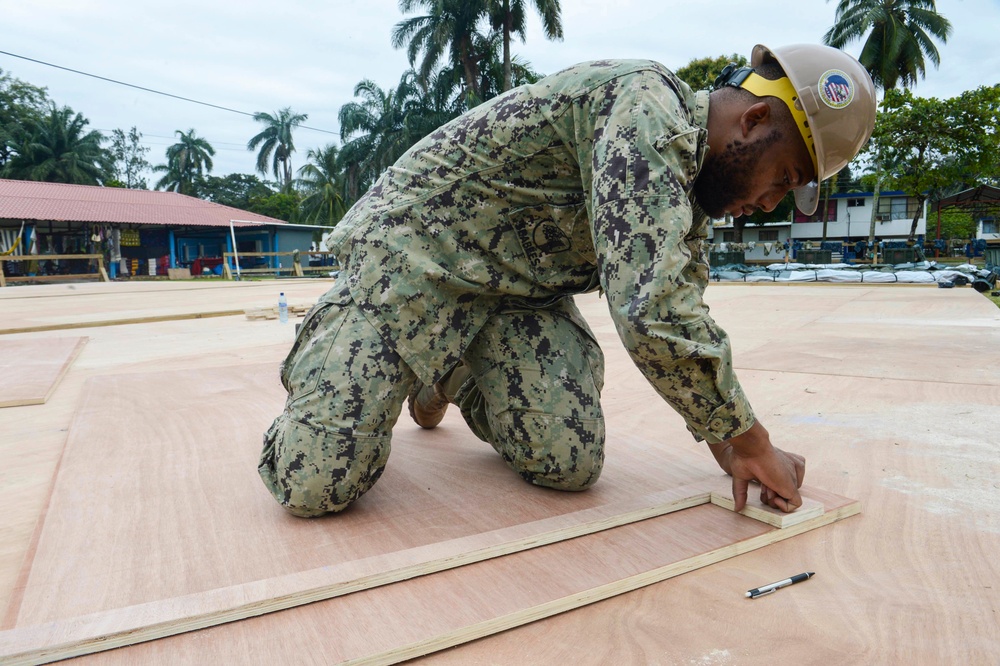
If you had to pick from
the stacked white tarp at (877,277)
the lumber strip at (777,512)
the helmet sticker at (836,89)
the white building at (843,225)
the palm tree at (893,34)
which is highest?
the palm tree at (893,34)

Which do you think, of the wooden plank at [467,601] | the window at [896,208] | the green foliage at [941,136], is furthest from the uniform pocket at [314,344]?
the window at [896,208]

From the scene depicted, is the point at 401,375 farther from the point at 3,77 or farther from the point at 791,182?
the point at 3,77

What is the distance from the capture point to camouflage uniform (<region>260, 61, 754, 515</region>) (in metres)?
1.28

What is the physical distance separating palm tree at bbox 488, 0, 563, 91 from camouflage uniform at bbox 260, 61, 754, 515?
22.3 m

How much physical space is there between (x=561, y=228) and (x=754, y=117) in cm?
47

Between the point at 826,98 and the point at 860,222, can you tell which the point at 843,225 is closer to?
the point at 860,222

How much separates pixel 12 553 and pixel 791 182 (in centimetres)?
184

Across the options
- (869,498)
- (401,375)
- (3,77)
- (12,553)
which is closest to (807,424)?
(869,498)

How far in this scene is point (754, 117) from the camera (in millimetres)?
1377

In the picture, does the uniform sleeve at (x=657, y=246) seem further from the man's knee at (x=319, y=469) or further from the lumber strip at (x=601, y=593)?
the man's knee at (x=319, y=469)

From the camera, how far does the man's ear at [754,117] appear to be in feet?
4.45

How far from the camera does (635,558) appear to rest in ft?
4.28

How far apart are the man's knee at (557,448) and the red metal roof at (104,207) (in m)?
24.9

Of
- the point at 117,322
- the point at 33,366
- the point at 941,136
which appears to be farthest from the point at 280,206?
the point at 33,366
